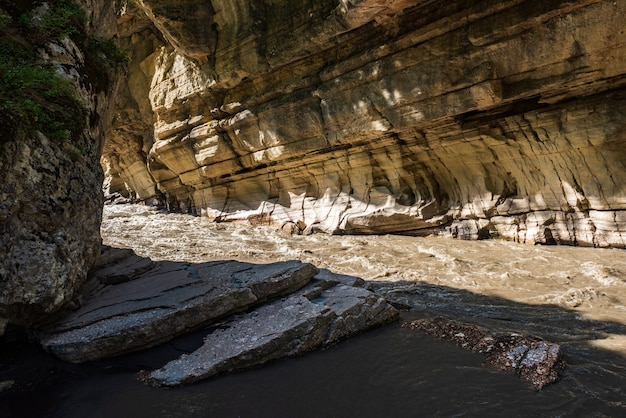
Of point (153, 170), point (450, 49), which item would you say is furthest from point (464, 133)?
point (153, 170)

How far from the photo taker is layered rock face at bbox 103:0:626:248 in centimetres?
1045

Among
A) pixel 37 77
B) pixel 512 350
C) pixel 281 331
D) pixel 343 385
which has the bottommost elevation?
pixel 512 350

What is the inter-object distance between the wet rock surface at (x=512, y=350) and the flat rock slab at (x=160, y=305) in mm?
2636

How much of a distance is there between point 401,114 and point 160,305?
10655 millimetres

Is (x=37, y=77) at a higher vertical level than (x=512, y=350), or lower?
higher

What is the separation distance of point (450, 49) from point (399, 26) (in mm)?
2107

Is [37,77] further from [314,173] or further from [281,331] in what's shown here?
A: [314,173]

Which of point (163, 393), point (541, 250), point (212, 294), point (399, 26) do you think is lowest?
point (541, 250)

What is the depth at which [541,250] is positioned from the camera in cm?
1055

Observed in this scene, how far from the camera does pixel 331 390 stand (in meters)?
3.93

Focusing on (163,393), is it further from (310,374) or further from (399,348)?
(399,348)

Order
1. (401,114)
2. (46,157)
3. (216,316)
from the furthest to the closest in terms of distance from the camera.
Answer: (401,114), (216,316), (46,157)

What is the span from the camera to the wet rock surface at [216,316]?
15.3ft

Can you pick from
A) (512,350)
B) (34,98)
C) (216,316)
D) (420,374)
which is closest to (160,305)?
(216,316)
